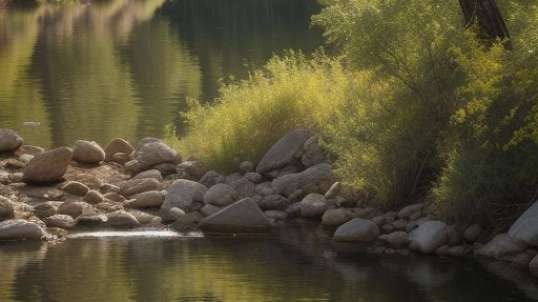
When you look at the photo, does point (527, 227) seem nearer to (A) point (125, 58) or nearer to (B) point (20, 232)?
(B) point (20, 232)

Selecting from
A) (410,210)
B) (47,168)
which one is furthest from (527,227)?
(47,168)

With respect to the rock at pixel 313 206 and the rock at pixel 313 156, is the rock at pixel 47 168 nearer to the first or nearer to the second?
the rock at pixel 313 156

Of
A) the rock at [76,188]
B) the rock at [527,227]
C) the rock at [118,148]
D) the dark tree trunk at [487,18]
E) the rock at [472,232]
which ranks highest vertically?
the dark tree trunk at [487,18]

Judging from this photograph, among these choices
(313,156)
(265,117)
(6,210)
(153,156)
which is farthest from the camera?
(153,156)

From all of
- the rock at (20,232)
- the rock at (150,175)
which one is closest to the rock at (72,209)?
the rock at (20,232)

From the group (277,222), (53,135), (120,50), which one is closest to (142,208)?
(277,222)

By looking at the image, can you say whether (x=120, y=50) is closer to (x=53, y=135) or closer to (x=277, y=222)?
(x=53, y=135)

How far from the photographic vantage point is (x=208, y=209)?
1680 cm

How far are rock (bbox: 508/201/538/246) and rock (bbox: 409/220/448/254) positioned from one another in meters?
0.90

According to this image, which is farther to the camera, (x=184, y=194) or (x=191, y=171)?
(x=191, y=171)

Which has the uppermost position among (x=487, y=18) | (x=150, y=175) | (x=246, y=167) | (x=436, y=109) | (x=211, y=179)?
(x=487, y=18)

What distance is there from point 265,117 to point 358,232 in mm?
4256

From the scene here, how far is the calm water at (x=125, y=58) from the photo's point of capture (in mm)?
26125

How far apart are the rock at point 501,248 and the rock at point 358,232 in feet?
4.68
